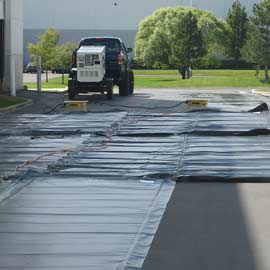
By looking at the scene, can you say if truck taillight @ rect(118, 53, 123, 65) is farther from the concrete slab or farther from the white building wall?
the concrete slab

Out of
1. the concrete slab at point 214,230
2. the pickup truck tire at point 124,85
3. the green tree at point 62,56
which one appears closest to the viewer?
the concrete slab at point 214,230

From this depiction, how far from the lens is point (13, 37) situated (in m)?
31.2

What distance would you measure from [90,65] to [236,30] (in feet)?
172

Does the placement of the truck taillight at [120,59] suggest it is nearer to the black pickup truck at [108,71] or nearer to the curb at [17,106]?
the black pickup truck at [108,71]

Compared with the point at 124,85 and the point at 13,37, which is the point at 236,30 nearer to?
the point at 13,37

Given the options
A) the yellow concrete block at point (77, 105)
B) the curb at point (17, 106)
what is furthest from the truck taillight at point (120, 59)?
the yellow concrete block at point (77, 105)

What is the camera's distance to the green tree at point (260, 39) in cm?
4472

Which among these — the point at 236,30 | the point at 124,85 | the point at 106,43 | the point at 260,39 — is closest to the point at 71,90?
the point at 106,43

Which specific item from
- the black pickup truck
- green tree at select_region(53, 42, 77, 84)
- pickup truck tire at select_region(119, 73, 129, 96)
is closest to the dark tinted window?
the black pickup truck

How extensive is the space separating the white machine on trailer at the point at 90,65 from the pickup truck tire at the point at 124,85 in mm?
1996

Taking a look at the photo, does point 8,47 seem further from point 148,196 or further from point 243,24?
point 243,24

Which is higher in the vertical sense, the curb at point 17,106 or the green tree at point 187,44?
the green tree at point 187,44

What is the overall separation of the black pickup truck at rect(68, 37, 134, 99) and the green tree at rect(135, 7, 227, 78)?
22061 millimetres

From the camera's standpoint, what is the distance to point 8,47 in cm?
3091
